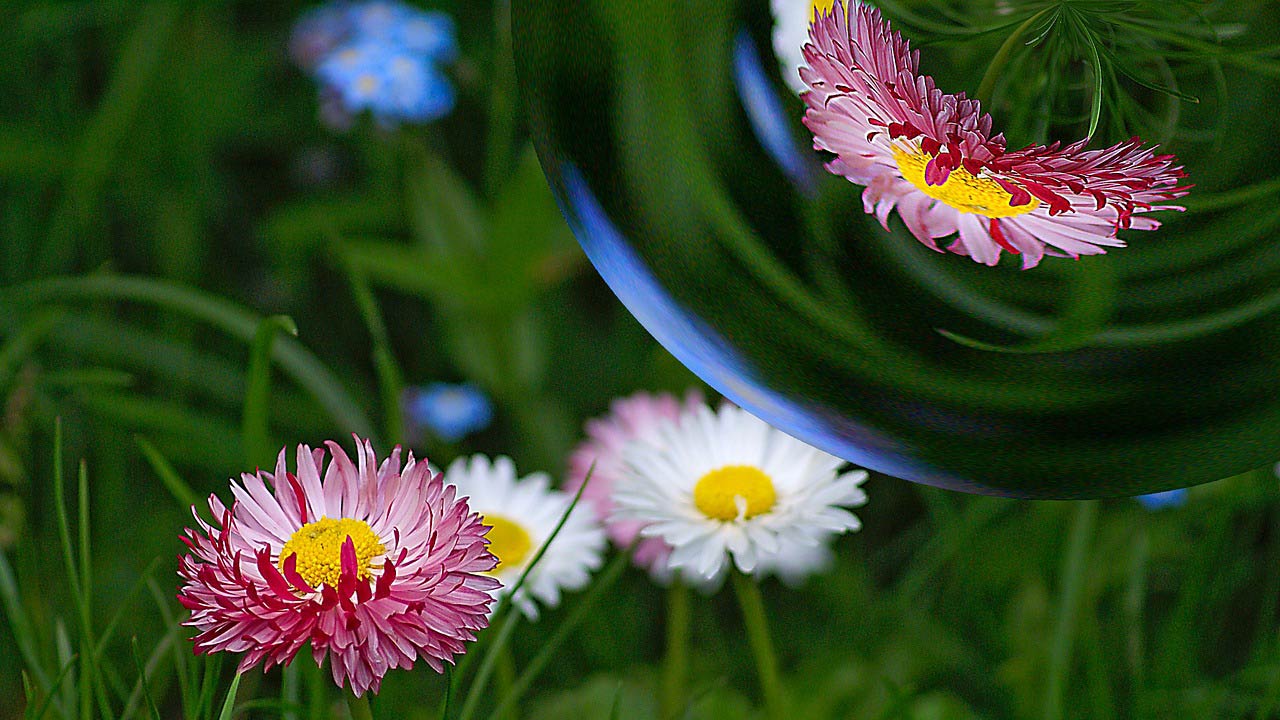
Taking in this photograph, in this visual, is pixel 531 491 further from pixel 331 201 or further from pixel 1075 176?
pixel 331 201

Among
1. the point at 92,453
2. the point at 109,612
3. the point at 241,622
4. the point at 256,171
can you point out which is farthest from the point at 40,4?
the point at 241,622

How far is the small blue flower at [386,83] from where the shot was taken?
778 millimetres

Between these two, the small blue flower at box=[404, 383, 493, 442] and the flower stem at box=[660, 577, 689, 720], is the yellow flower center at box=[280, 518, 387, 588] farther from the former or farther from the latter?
the small blue flower at box=[404, 383, 493, 442]

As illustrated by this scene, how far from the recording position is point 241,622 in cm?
23

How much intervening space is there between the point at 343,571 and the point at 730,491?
0.56 ft

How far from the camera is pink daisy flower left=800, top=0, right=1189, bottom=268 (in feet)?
0.80

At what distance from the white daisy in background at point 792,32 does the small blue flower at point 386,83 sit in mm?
487

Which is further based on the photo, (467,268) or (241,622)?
(467,268)

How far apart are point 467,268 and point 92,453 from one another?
0.27 m

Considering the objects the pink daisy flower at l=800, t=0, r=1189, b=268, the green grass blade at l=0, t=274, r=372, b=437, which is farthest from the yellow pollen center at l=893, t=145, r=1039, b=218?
the green grass blade at l=0, t=274, r=372, b=437

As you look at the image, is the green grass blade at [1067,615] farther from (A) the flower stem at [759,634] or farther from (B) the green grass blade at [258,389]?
(B) the green grass blade at [258,389]

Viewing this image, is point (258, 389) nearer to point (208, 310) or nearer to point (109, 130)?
point (208, 310)

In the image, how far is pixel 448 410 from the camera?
0.77m

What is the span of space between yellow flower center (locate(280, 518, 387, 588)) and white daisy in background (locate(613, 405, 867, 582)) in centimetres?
9
